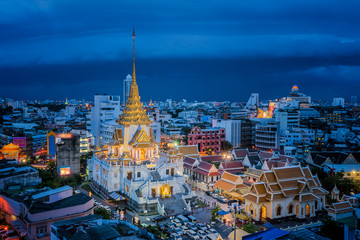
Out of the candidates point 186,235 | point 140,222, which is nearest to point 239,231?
point 186,235

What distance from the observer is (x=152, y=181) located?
35594mm

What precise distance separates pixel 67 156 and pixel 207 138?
27097 millimetres

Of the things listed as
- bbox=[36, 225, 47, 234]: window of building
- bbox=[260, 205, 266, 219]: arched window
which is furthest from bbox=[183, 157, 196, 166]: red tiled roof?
bbox=[36, 225, 47, 234]: window of building

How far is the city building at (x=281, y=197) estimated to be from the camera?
104 feet

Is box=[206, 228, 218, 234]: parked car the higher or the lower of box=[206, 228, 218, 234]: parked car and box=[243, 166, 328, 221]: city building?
the lower

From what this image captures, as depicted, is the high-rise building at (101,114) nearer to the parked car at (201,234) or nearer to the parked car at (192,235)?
the parked car at (192,235)

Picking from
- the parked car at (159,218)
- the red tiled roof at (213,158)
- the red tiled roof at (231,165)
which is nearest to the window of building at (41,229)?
the parked car at (159,218)

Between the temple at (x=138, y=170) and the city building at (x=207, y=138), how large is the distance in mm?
17421

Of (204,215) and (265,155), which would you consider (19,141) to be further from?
(265,155)

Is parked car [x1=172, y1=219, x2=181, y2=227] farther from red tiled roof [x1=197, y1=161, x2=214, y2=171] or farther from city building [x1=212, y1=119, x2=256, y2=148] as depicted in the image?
city building [x1=212, y1=119, x2=256, y2=148]

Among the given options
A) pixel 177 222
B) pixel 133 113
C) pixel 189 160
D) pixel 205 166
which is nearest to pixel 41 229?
pixel 177 222

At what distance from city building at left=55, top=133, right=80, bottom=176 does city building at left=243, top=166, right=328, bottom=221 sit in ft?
77.9

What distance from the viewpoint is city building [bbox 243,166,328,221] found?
1247 inches

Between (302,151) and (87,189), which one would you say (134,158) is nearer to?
(87,189)
